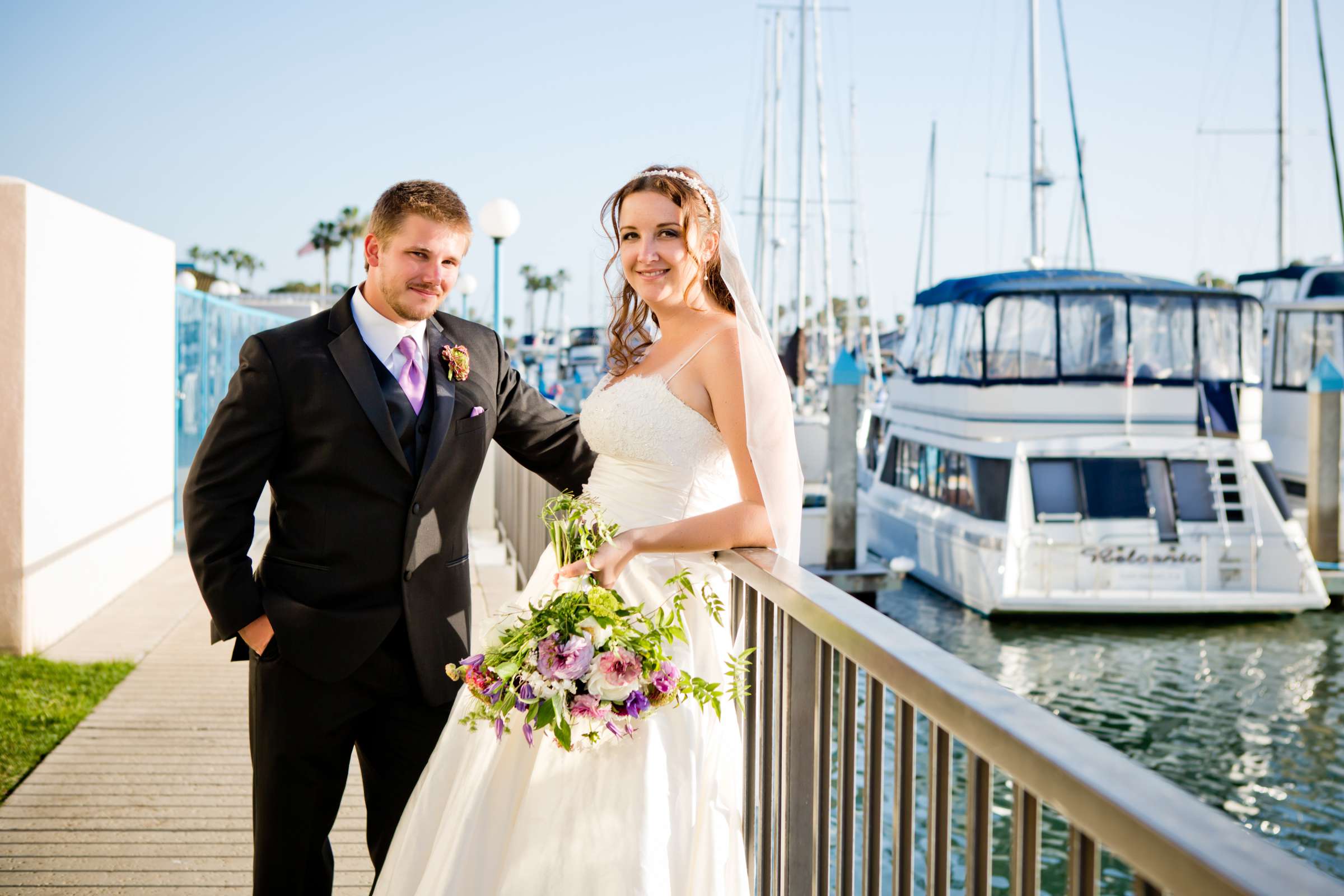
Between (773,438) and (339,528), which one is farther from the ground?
(773,438)

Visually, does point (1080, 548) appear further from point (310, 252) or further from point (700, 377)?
point (310, 252)

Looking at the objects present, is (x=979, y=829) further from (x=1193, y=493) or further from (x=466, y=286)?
(x=466, y=286)

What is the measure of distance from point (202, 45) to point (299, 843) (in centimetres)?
3854

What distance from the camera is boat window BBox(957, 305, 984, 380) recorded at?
18.3 m

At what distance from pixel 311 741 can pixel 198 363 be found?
10.1 m

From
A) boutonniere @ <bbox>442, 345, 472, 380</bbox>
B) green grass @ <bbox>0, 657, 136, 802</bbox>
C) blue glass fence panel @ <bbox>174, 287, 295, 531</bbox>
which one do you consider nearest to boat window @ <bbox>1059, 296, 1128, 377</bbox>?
blue glass fence panel @ <bbox>174, 287, 295, 531</bbox>

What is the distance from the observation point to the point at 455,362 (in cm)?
318

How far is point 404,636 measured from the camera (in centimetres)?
306

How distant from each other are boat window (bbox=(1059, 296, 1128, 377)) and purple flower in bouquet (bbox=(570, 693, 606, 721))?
16.9 meters

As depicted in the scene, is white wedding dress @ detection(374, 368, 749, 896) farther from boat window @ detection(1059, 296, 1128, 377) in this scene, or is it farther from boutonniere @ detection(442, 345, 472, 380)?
boat window @ detection(1059, 296, 1128, 377)

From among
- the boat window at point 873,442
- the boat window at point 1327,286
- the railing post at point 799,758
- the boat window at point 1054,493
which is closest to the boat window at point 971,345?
the boat window at point 1054,493

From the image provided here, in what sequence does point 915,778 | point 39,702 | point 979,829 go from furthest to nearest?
point 39,702 < point 915,778 < point 979,829

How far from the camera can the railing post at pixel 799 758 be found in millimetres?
2559

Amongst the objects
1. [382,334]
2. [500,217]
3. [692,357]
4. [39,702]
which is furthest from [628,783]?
[500,217]
